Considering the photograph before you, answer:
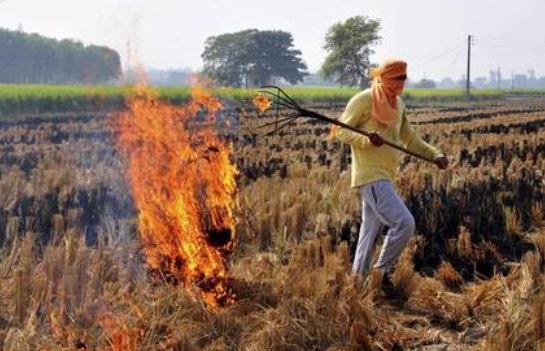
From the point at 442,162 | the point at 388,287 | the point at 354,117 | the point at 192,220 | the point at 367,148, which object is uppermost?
the point at 354,117

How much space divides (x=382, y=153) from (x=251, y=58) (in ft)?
162

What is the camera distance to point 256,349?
382 cm

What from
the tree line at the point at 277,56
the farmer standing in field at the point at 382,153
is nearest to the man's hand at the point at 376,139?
the farmer standing in field at the point at 382,153

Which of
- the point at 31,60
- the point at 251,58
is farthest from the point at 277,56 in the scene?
the point at 31,60

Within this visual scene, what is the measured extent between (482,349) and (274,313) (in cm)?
137

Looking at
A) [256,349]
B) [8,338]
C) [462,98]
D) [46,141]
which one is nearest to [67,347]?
[8,338]

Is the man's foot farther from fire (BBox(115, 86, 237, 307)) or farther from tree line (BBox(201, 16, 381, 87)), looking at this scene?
tree line (BBox(201, 16, 381, 87))

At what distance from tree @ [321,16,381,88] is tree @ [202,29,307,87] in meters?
5.82

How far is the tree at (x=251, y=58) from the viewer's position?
45.8 metres

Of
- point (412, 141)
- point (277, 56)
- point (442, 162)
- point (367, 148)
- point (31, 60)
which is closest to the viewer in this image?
point (367, 148)

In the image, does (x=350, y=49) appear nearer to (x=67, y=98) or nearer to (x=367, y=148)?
(x=67, y=98)

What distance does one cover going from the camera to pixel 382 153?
475 cm

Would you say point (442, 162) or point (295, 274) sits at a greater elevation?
point (442, 162)

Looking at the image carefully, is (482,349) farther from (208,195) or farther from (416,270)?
(208,195)
